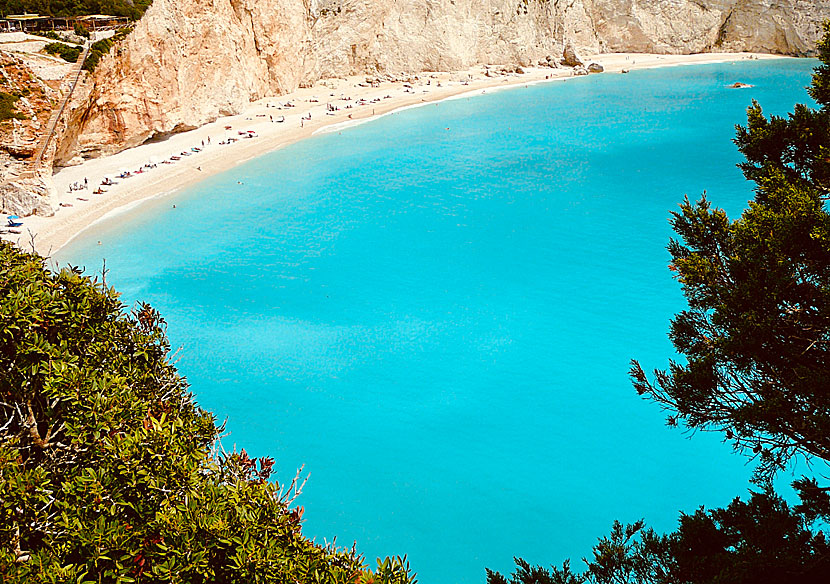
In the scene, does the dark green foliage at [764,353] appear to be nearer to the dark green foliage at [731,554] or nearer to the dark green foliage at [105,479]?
the dark green foliage at [731,554]

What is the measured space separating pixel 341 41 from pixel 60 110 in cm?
3271

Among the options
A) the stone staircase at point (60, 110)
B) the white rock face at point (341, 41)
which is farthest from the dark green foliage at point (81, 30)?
the white rock face at point (341, 41)

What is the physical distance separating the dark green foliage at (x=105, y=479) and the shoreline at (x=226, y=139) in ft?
33.1

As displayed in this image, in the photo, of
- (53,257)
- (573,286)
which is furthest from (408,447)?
(53,257)

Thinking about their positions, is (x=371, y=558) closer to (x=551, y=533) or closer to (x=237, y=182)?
(x=551, y=533)

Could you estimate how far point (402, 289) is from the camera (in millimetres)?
22047

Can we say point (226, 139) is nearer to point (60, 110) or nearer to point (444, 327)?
point (60, 110)

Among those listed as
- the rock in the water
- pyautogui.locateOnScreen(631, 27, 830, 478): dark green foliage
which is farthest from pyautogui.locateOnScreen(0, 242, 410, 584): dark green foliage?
the rock in the water

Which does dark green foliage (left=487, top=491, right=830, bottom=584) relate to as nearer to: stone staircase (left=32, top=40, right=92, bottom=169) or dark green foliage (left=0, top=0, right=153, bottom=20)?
stone staircase (left=32, top=40, right=92, bottom=169)

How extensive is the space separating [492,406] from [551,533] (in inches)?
160

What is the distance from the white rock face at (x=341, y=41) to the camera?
111 feet

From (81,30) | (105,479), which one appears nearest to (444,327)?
(105,479)

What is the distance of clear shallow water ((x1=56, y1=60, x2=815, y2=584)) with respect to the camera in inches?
511

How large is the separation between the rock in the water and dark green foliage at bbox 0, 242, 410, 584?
7424 cm
